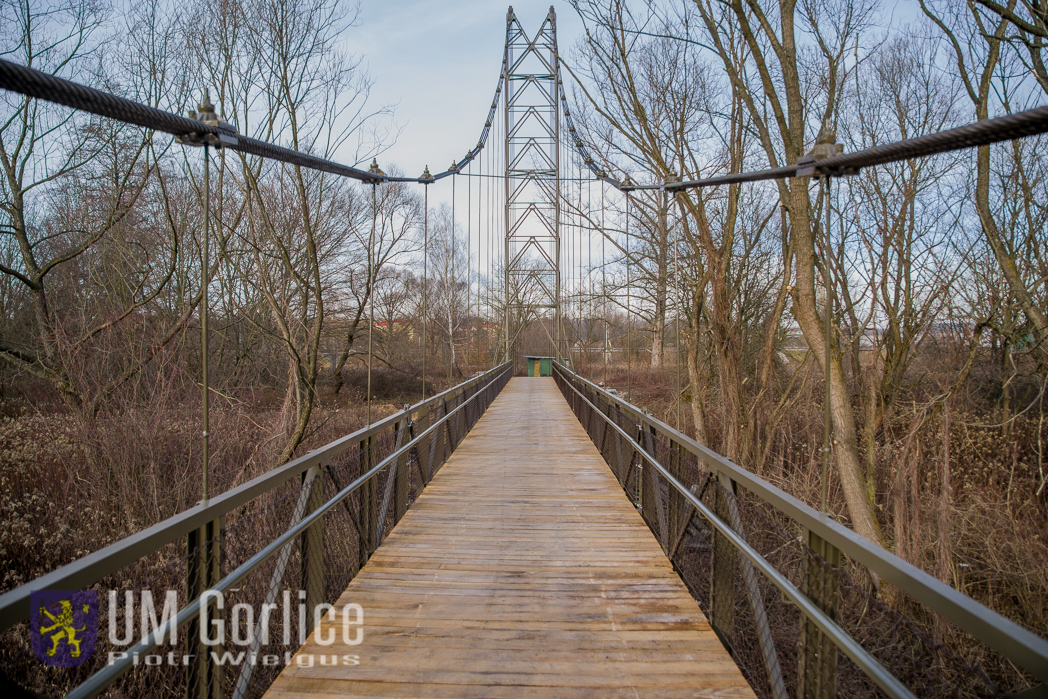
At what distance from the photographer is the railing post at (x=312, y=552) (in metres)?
2.74

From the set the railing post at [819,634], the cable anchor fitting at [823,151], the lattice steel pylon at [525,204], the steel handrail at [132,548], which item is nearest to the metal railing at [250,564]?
the steel handrail at [132,548]

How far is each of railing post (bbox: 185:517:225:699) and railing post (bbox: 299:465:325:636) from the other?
631 mm

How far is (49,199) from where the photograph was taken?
9.86 metres

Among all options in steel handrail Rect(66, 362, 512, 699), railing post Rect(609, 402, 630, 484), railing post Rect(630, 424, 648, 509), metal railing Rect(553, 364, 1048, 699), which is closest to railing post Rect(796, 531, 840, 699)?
metal railing Rect(553, 364, 1048, 699)

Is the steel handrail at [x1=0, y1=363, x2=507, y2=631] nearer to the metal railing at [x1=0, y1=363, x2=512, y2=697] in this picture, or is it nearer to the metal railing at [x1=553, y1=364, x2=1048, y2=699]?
the metal railing at [x1=0, y1=363, x2=512, y2=697]

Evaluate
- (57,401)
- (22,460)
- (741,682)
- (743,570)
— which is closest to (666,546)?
(743,570)

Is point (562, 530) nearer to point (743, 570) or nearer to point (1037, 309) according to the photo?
point (743, 570)

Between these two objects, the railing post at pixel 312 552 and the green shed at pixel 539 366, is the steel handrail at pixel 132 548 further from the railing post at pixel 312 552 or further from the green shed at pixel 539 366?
the green shed at pixel 539 366

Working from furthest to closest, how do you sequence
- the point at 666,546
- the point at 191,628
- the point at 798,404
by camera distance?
the point at 798,404, the point at 666,546, the point at 191,628

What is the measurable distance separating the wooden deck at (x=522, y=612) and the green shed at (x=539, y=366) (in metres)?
20.4

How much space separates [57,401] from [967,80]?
43.2 feet

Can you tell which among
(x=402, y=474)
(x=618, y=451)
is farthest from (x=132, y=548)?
(x=618, y=451)

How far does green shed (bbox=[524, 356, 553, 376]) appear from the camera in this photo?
2573cm

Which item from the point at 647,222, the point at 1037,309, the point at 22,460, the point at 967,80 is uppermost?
the point at 967,80
